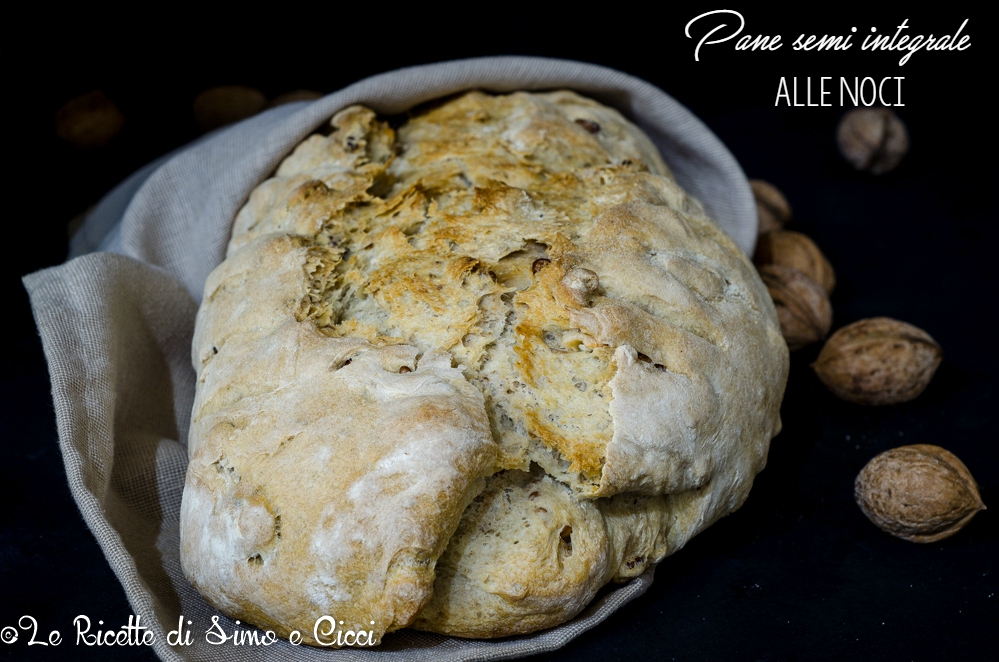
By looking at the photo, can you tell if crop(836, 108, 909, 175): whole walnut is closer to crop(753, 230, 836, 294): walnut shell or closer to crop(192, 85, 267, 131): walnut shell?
crop(753, 230, 836, 294): walnut shell

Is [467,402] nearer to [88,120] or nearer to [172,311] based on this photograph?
[172,311]

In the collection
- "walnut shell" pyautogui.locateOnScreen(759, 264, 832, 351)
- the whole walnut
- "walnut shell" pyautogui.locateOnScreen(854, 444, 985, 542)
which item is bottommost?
"walnut shell" pyautogui.locateOnScreen(854, 444, 985, 542)

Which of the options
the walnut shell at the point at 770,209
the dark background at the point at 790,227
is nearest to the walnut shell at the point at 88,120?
the dark background at the point at 790,227

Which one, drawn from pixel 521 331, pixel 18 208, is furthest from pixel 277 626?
pixel 18 208

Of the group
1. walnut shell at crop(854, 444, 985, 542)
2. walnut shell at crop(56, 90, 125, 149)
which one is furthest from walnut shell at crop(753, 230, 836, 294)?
walnut shell at crop(56, 90, 125, 149)

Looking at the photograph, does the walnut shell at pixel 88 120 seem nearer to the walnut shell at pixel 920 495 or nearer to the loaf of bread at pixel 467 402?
the loaf of bread at pixel 467 402

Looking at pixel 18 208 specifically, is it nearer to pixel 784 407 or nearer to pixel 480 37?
pixel 480 37
